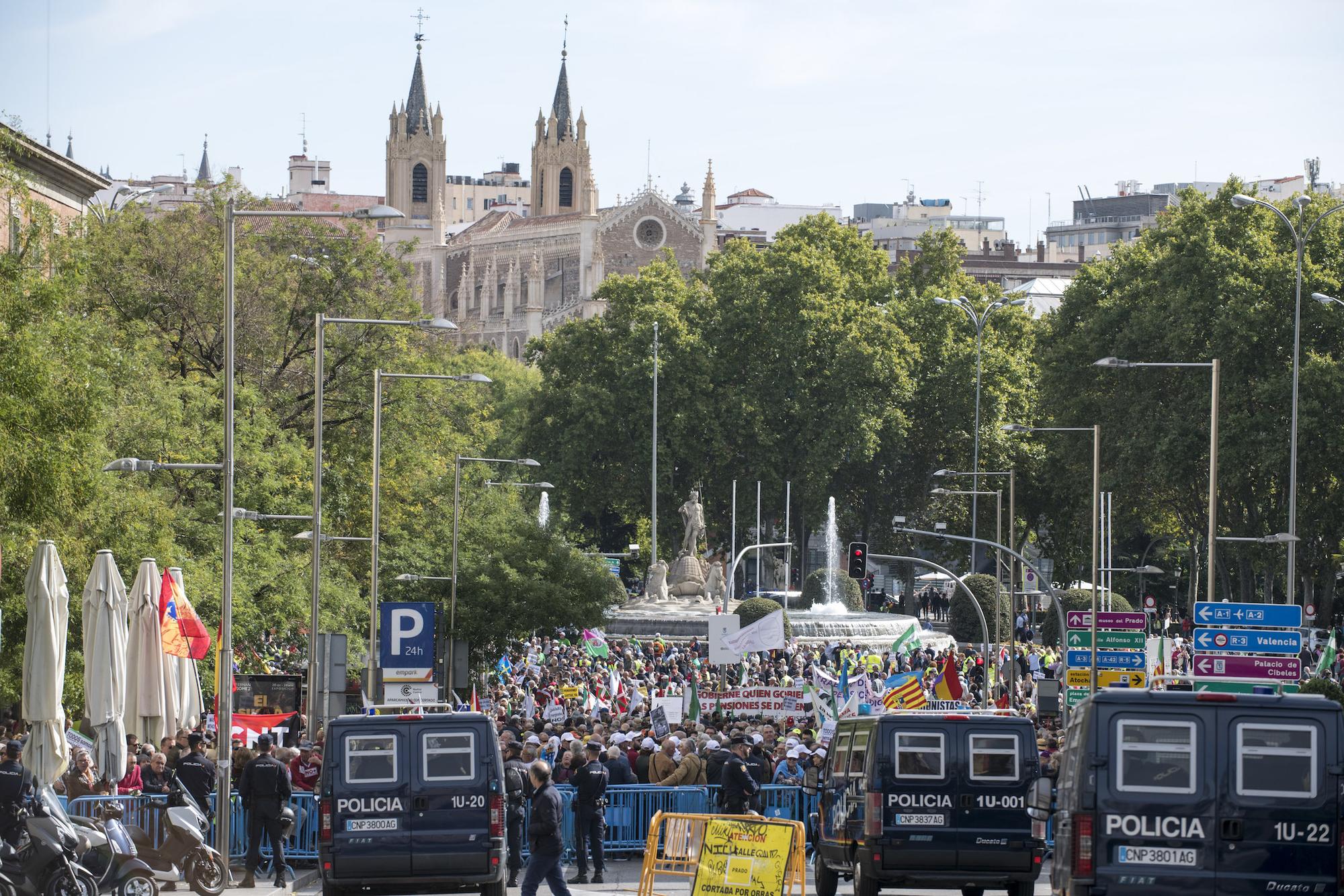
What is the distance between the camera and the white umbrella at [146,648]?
77.8 feet

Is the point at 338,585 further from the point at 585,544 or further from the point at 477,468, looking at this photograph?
the point at 585,544

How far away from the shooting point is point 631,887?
19531 mm

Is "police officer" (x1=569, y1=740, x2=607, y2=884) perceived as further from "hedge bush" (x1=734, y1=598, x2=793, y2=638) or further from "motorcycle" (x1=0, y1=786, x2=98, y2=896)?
"hedge bush" (x1=734, y1=598, x2=793, y2=638)

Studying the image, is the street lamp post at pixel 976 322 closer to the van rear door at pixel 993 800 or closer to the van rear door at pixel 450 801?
the van rear door at pixel 993 800

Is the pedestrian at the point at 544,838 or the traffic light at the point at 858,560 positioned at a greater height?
the traffic light at the point at 858,560

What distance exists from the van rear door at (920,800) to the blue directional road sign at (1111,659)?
1745cm

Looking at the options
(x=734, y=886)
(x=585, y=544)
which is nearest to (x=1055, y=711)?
(x=734, y=886)

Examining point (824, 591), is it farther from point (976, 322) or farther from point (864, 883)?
point (864, 883)

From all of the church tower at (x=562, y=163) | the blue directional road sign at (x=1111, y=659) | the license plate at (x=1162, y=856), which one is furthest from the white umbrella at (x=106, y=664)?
the church tower at (x=562, y=163)

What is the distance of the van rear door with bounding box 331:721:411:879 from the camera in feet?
53.7

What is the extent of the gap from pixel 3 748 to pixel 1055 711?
17903 mm

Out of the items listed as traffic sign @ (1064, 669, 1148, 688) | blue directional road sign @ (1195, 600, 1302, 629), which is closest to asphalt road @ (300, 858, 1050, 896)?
blue directional road sign @ (1195, 600, 1302, 629)

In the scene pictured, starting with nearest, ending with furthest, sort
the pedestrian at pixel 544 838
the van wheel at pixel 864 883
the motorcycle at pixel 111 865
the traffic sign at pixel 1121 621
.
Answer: the motorcycle at pixel 111 865
the pedestrian at pixel 544 838
the van wheel at pixel 864 883
the traffic sign at pixel 1121 621

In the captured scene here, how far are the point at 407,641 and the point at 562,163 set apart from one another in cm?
13042
